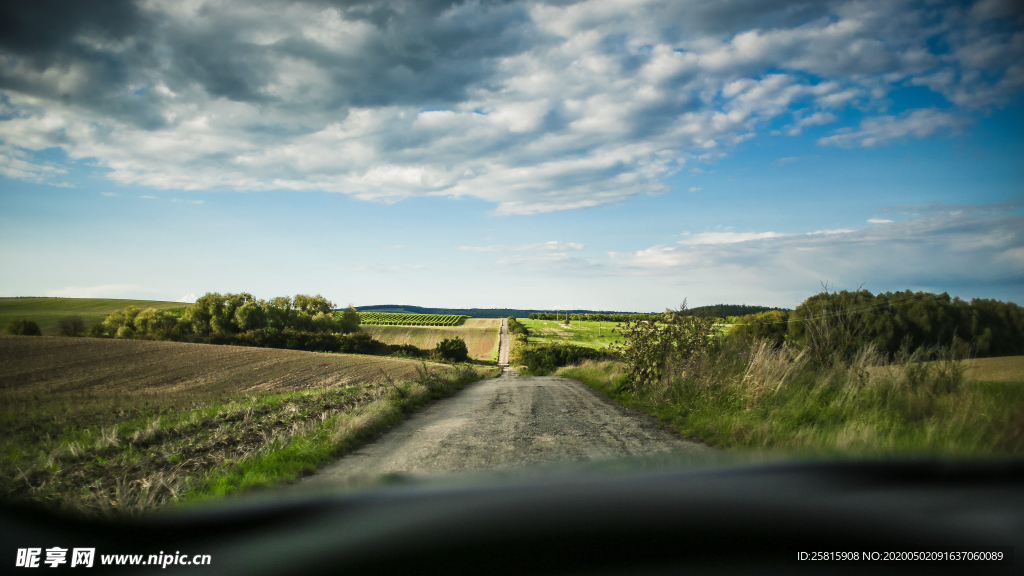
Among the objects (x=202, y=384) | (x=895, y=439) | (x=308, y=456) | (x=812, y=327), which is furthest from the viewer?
(x=202, y=384)

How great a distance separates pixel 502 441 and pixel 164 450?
3.92 meters

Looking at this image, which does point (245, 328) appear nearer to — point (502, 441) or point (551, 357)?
point (551, 357)

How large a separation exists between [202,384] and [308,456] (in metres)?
19.2

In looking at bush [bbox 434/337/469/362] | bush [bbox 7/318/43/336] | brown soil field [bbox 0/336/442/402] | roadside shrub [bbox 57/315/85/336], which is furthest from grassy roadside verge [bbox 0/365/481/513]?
bush [bbox 434/337/469/362]

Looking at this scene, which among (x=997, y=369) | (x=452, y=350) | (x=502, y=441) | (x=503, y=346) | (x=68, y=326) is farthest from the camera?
(x=503, y=346)

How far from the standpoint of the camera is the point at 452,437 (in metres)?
6.05

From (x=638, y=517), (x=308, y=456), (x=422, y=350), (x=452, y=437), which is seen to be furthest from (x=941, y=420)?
(x=422, y=350)

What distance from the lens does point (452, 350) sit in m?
58.0

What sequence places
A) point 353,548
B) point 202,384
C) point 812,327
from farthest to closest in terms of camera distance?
point 202,384
point 812,327
point 353,548

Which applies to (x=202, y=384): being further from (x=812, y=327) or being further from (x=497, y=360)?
(x=497, y=360)

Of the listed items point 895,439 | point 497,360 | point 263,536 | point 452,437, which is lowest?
point 497,360

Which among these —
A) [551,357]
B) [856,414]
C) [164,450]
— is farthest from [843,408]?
[551,357]

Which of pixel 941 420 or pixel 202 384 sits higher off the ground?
pixel 941 420

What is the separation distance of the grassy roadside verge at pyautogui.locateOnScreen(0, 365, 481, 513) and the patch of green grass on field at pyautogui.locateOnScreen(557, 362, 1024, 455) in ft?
14.5
